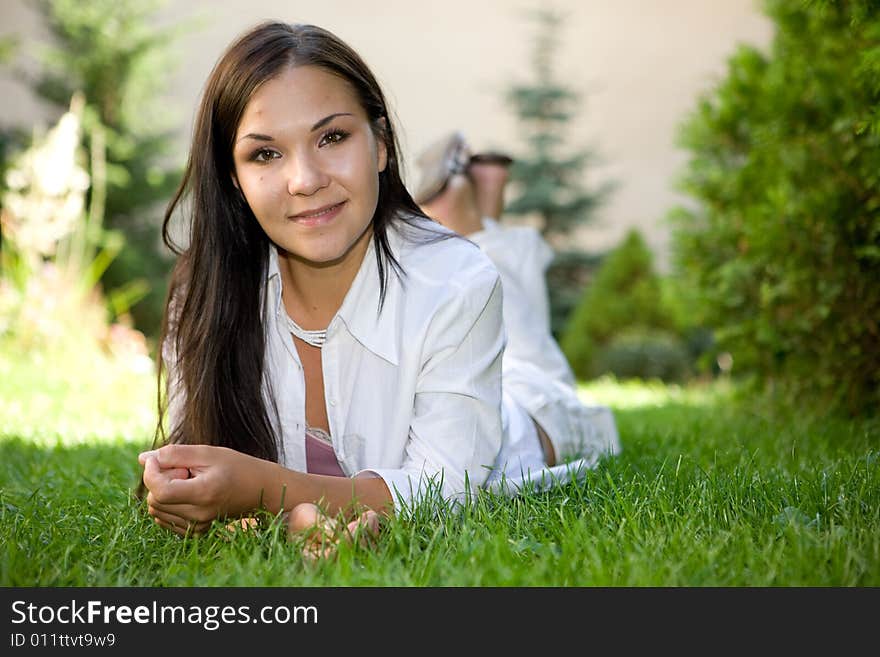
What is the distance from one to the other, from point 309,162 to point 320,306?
1.53ft

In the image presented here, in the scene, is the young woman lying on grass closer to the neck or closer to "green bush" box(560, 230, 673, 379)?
the neck

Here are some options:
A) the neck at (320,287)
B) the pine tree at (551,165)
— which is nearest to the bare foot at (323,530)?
the neck at (320,287)

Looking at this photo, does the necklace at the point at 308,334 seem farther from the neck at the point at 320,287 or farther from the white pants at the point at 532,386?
the white pants at the point at 532,386

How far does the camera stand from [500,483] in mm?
2051

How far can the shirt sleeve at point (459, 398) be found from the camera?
193 centimetres

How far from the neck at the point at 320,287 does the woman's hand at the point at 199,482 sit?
612 mm

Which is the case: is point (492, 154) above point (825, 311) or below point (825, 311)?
above

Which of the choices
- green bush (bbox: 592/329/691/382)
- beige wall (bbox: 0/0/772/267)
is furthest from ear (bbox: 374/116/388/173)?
beige wall (bbox: 0/0/772/267)

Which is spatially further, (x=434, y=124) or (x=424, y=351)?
(x=434, y=124)

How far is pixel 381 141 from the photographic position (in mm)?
2211

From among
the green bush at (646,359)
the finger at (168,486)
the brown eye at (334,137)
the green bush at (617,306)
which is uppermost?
the green bush at (617,306)

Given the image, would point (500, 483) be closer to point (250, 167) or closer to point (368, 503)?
point (368, 503)
